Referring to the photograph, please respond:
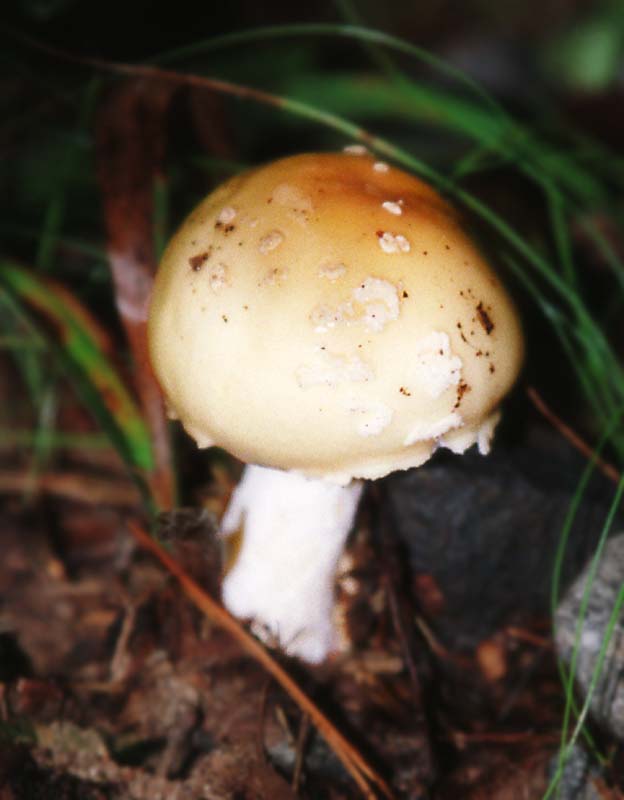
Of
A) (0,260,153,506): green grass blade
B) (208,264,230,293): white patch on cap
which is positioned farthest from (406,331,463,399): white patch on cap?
(0,260,153,506): green grass blade

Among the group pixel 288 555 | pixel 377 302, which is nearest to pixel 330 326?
pixel 377 302

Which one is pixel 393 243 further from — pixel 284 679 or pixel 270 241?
pixel 284 679

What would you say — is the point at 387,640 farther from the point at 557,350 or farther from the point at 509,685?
the point at 557,350

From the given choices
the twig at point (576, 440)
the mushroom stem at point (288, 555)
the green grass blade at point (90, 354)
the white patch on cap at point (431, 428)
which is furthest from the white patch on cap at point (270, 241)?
the twig at point (576, 440)

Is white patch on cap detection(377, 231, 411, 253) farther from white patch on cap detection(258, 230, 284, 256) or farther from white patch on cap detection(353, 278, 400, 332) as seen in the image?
white patch on cap detection(258, 230, 284, 256)

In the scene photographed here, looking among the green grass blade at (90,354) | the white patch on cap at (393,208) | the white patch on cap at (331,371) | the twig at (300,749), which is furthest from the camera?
the green grass blade at (90,354)

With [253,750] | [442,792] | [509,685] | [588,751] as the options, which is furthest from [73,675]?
[588,751]

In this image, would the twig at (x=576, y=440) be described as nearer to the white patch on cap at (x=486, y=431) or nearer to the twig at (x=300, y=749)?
the white patch on cap at (x=486, y=431)
